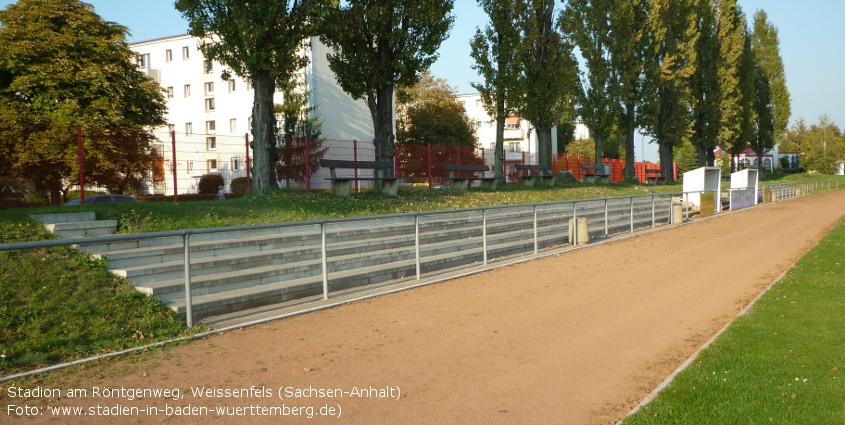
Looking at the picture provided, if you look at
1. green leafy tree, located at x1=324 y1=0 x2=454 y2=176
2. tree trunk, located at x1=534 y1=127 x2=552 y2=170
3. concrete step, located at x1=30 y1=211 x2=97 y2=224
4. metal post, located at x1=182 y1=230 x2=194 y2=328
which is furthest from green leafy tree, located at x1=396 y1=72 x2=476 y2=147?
metal post, located at x1=182 y1=230 x2=194 y2=328

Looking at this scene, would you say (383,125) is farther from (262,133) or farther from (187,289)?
(187,289)

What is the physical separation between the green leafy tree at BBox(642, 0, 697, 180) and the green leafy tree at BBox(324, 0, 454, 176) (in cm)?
2367

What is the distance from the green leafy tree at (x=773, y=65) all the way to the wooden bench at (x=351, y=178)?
59.7m

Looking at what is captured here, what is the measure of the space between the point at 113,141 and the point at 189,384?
12276 millimetres

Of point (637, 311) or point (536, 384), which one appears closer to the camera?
point (536, 384)

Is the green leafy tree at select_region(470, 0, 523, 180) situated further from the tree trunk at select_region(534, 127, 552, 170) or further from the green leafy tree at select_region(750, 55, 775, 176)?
the green leafy tree at select_region(750, 55, 775, 176)

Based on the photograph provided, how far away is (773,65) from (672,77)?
3272 cm

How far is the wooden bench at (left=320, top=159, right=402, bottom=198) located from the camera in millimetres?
17906

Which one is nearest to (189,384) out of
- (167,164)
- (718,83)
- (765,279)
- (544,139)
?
(765,279)

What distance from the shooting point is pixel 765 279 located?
11.1m

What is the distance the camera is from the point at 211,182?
712 inches

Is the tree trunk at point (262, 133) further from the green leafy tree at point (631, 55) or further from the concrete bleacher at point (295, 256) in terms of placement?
the green leafy tree at point (631, 55)

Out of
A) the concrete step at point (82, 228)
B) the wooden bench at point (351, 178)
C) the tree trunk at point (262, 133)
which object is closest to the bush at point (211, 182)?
the tree trunk at point (262, 133)

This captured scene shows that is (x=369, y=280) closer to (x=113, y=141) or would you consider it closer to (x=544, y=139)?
(x=113, y=141)
